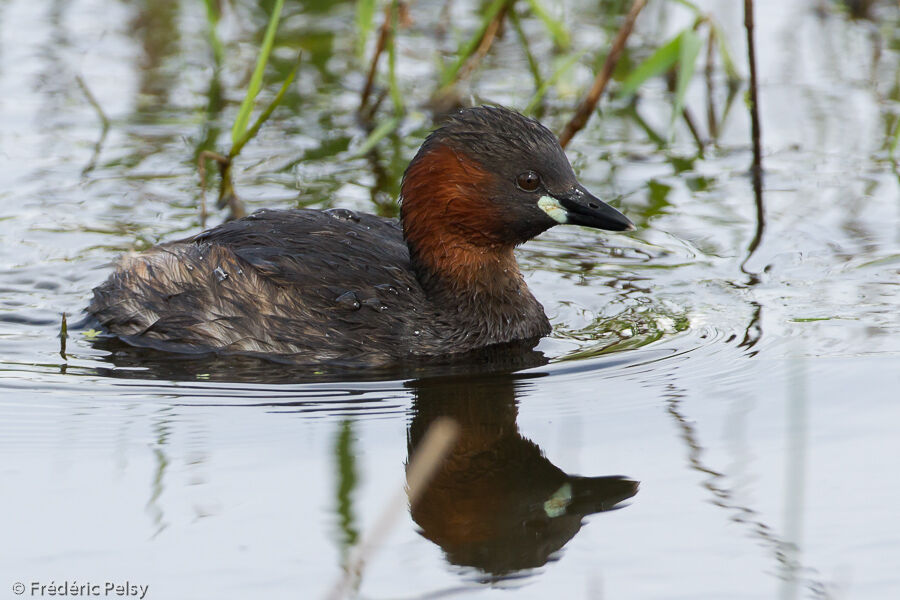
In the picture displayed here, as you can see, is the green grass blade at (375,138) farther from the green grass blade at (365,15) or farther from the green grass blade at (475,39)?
the green grass blade at (365,15)

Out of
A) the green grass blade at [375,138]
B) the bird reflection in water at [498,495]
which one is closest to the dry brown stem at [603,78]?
the green grass blade at [375,138]

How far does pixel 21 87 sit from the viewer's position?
430 inches

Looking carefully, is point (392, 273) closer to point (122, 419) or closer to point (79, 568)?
point (122, 419)

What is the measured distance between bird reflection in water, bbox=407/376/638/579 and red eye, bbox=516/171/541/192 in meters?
1.21

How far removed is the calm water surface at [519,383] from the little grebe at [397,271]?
8.7 inches

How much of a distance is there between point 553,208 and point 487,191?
0.34 m

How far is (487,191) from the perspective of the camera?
6855 mm

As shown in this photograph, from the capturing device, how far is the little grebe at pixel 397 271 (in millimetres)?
6754

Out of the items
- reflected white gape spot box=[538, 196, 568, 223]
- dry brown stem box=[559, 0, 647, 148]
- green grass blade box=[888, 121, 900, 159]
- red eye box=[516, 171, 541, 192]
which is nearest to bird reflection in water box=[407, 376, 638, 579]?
reflected white gape spot box=[538, 196, 568, 223]

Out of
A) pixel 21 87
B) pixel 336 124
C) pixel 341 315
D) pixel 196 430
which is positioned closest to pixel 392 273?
pixel 341 315

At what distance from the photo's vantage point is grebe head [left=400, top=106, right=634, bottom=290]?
6793mm

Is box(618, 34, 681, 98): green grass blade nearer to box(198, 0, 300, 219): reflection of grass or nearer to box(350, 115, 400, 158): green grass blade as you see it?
box(350, 115, 400, 158): green grass blade

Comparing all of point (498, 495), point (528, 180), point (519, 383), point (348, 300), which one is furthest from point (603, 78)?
point (498, 495)

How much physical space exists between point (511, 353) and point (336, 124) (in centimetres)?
389
